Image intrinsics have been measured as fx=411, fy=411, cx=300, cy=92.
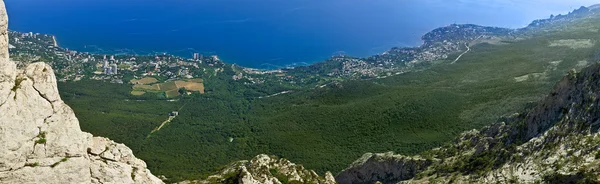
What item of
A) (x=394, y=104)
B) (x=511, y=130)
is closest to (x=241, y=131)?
(x=394, y=104)

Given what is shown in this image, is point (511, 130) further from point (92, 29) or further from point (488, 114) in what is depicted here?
point (92, 29)

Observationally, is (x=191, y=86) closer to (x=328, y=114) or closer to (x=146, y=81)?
(x=146, y=81)

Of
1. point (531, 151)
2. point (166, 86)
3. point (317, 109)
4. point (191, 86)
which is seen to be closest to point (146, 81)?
point (166, 86)

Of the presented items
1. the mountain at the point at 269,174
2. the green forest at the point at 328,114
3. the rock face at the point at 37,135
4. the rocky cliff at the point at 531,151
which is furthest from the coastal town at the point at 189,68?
the rock face at the point at 37,135

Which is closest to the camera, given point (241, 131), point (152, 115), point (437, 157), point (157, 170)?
point (437, 157)

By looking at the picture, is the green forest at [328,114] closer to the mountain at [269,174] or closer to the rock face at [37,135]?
the mountain at [269,174]
